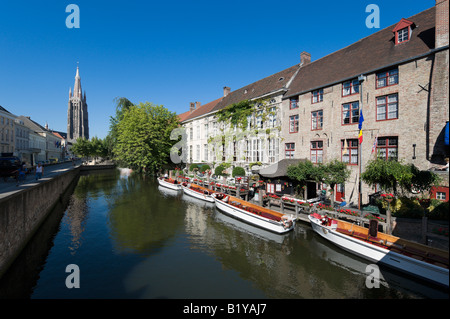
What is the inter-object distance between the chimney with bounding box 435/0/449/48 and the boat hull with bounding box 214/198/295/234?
1380 centimetres

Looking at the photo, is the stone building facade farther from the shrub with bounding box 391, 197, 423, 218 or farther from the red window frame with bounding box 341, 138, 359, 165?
the shrub with bounding box 391, 197, 423, 218

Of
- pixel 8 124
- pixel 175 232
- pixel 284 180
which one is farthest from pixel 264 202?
pixel 8 124

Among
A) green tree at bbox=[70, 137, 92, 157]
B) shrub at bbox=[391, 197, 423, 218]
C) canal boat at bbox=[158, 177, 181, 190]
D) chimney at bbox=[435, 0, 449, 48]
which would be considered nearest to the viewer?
shrub at bbox=[391, 197, 423, 218]

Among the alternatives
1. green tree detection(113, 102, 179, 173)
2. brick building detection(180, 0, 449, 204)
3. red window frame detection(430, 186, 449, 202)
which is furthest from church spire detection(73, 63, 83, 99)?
red window frame detection(430, 186, 449, 202)

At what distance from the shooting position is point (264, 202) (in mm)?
18922

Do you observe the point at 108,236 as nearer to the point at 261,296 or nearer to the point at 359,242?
the point at 261,296

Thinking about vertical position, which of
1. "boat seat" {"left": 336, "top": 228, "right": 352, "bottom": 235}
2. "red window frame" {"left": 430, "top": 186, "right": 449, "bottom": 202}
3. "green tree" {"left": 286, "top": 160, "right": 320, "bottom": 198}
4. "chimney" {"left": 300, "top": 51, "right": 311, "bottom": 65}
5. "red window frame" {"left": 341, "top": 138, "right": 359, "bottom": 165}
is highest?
→ "chimney" {"left": 300, "top": 51, "right": 311, "bottom": 65}

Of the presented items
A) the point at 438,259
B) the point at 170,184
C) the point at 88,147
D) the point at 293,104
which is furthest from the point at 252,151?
the point at 88,147

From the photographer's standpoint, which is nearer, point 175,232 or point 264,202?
point 175,232

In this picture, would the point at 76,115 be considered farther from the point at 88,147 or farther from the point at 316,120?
the point at 316,120

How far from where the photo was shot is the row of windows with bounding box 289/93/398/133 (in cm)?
1510

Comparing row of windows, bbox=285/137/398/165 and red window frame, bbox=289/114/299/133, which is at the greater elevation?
red window frame, bbox=289/114/299/133

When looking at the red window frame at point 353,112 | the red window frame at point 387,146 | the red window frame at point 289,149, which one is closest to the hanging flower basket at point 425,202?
the red window frame at point 387,146
